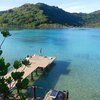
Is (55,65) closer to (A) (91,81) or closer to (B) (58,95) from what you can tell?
(A) (91,81)

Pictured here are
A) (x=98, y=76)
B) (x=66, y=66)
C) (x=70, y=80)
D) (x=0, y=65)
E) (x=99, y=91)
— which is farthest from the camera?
(x=66, y=66)

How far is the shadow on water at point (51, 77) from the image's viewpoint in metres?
26.1

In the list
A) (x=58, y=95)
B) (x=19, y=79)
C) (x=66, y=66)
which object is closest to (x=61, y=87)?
(x=58, y=95)

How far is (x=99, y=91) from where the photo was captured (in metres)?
25.6

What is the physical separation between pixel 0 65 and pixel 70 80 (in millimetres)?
25785

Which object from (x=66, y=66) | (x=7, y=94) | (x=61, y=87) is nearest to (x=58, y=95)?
(x=61, y=87)

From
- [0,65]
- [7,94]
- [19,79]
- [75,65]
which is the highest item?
[0,65]

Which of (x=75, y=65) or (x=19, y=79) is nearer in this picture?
(x=19, y=79)

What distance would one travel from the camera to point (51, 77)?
31.5 metres

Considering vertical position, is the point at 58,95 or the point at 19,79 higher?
the point at 19,79

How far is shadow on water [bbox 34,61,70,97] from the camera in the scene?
2611 centimetres

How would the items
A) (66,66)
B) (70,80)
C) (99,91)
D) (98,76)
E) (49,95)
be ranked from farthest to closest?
1. (66,66)
2. (98,76)
3. (70,80)
4. (99,91)
5. (49,95)

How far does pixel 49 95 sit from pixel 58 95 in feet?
2.70

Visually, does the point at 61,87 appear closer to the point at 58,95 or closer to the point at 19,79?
the point at 58,95
